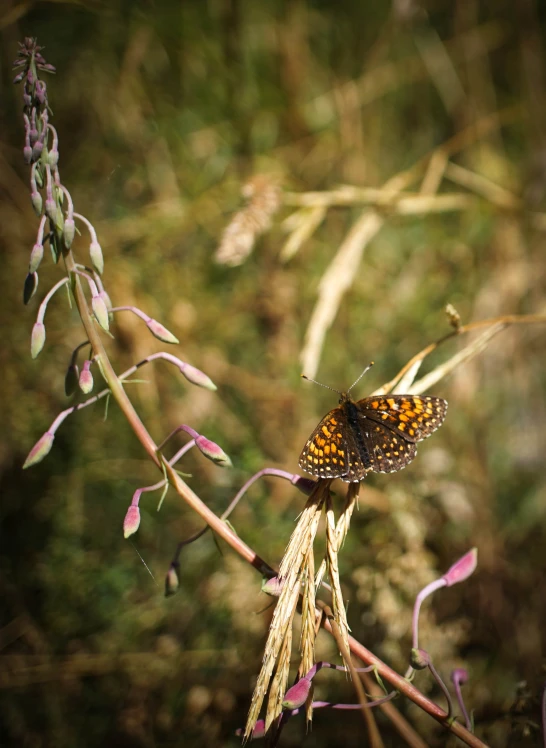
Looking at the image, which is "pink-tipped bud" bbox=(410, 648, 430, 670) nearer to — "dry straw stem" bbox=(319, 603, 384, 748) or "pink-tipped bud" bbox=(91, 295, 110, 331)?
"dry straw stem" bbox=(319, 603, 384, 748)

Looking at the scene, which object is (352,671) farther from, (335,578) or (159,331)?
(159,331)

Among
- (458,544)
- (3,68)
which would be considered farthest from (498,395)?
(3,68)

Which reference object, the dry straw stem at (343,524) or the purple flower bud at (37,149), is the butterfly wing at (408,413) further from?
the purple flower bud at (37,149)

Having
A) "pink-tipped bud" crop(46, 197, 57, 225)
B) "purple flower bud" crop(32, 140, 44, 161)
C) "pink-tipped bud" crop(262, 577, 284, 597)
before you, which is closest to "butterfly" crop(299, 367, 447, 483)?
"pink-tipped bud" crop(262, 577, 284, 597)

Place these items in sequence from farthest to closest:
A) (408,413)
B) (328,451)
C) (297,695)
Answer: (408,413) → (328,451) → (297,695)

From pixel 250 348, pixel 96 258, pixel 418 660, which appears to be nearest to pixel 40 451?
pixel 96 258

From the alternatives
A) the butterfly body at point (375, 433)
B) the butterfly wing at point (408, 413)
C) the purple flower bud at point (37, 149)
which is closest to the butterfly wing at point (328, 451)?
the butterfly body at point (375, 433)

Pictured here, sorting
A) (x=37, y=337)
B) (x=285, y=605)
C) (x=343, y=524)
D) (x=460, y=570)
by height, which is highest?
(x=37, y=337)
